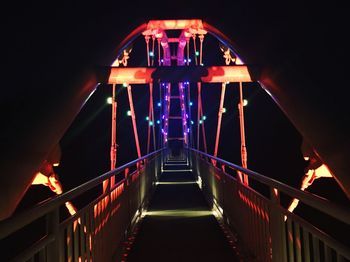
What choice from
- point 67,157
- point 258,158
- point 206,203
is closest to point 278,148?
point 258,158

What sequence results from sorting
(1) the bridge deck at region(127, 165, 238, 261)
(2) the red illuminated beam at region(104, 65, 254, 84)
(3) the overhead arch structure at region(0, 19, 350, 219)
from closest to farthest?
(1) the bridge deck at region(127, 165, 238, 261) < (3) the overhead arch structure at region(0, 19, 350, 219) < (2) the red illuminated beam at region(104, 65, 254, 84)

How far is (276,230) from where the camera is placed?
2.80 meters

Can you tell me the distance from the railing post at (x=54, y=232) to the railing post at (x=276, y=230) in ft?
4.81

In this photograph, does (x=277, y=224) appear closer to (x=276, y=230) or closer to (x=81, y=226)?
(x=276, y=230)

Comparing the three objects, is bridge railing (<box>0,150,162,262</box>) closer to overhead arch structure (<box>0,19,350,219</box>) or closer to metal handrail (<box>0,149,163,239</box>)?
metal handrail (<box>0,149,163,239</box>)

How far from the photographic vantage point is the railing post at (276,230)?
2658 mm

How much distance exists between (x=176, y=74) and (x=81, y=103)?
5.43 ft

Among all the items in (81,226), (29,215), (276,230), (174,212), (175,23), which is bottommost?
(174,212)

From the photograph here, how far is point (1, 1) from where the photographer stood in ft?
14.1

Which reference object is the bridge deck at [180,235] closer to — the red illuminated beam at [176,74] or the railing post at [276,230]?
the railing post at [276,230]

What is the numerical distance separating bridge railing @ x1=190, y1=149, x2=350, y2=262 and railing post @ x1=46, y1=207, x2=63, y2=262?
4.29 ft

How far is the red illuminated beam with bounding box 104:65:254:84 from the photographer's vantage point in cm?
658

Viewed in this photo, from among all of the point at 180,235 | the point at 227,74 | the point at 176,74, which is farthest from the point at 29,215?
the point at 227,74

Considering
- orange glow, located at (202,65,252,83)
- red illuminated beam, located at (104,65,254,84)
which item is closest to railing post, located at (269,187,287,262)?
red illuminated beam, located at (104,65,254,84)
